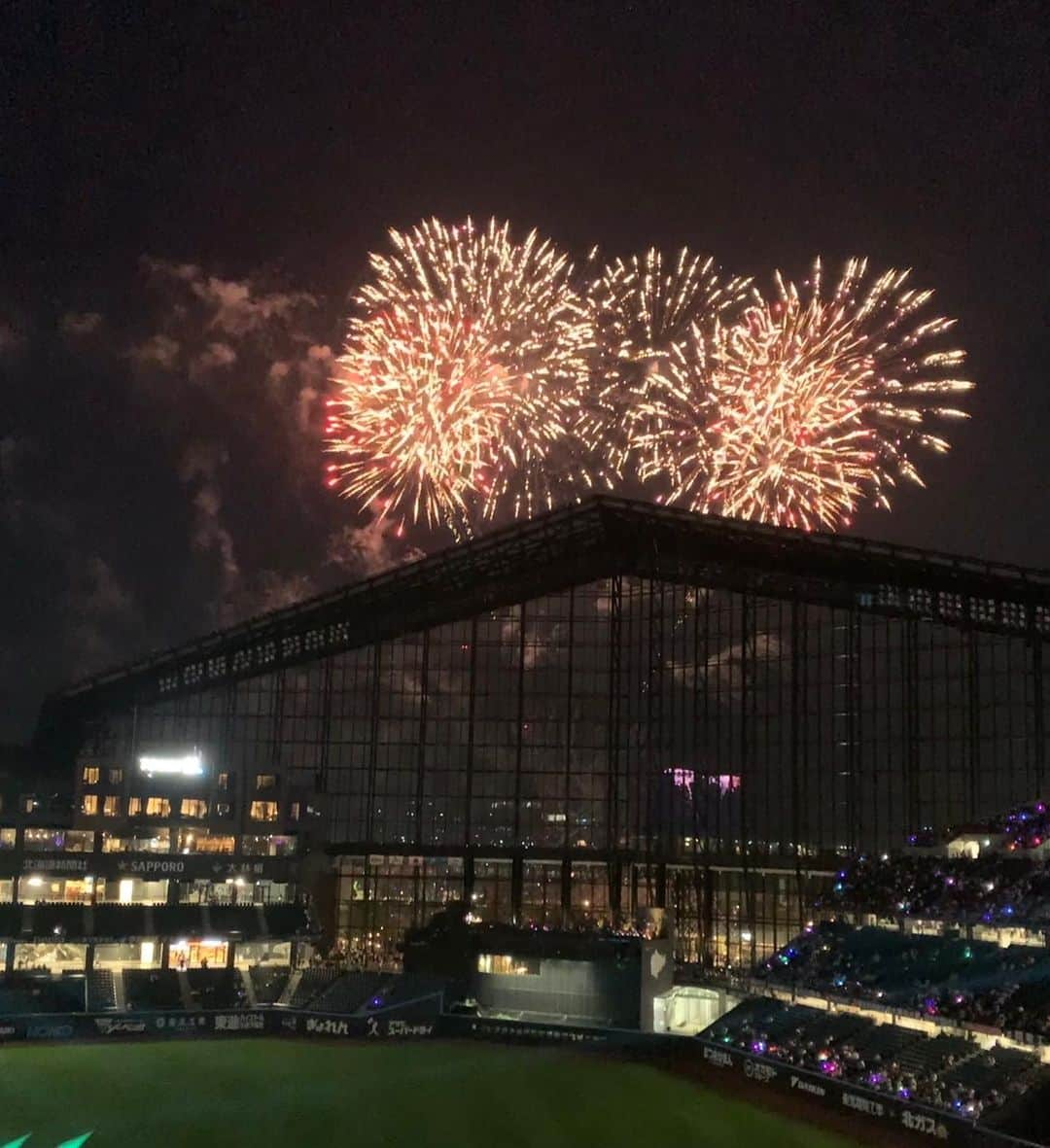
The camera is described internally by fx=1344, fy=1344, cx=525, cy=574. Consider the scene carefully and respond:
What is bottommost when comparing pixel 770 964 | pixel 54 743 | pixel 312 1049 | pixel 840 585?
pixel 312 1049

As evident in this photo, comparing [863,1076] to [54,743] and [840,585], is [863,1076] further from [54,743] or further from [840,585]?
[54,743]

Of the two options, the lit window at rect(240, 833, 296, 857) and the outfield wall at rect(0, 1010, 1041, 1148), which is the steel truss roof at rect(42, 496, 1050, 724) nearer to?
the lit window at rect(240, 833, 296, 857)

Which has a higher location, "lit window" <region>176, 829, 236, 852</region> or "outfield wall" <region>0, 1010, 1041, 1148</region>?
"lit window" <region>176, 829, 236, 852</region>

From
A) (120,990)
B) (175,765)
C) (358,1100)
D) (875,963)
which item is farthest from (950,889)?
(175,765)

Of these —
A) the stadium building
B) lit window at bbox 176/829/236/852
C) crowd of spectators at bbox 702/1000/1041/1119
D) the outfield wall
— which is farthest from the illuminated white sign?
crowd of spectators at bbox 702/1000/1041/1119

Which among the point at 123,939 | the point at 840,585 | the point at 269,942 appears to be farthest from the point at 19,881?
the point at 840,585

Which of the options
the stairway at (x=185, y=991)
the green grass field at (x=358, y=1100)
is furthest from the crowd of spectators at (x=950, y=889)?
the stairway at (x=185, y=991)
